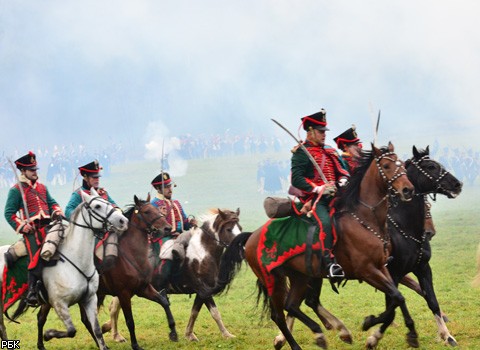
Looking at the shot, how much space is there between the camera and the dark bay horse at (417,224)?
11656 mm

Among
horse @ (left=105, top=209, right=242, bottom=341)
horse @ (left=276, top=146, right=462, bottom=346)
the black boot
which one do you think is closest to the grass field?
horse @ (left=105, top=209, right=242, bottom=341)

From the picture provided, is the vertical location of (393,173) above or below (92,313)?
above

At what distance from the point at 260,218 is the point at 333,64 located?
2443 inches

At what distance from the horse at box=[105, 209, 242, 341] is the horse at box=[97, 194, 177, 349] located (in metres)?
0.95

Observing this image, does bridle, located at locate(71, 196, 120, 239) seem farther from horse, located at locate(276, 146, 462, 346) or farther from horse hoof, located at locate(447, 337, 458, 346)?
horse hoof, located at locate(447, 337, 458, 346)

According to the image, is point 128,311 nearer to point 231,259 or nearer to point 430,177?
point 231,259

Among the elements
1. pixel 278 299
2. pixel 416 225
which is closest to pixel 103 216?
pixel 278 299

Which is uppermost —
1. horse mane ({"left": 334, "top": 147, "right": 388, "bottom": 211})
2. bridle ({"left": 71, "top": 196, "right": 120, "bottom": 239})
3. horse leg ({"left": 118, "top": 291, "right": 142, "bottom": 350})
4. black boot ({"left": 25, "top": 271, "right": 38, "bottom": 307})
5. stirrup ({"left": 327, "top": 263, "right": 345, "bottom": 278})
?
horse mane ({"left": 334, "top": 147, "right": 388, "bottom": 211})

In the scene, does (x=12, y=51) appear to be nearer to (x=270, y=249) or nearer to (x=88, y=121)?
(x=88, y=121)

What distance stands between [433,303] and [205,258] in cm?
438

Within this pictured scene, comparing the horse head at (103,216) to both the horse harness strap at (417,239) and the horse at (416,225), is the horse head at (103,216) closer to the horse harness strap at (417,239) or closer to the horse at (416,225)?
the horse at (416,225)

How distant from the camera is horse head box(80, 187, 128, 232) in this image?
447 inches

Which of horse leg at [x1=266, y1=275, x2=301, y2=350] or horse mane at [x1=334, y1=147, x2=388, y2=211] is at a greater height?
horse mane at [x1=334, y1=147, x2=388, y2=211]

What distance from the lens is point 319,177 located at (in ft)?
36.8
